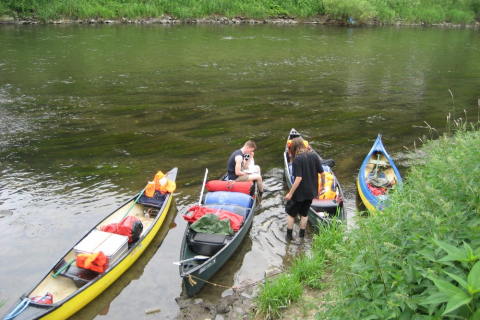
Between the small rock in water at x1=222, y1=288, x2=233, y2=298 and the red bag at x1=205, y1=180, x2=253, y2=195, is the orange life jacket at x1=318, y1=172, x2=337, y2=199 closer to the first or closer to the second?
the red bag at x1=205, y1=180, x2=253, y2=195

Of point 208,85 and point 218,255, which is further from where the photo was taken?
point 208,85

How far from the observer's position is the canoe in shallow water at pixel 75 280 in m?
5.82

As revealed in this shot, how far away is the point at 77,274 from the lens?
6.72 metres

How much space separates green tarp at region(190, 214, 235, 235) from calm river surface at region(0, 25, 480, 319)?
2.14 ft

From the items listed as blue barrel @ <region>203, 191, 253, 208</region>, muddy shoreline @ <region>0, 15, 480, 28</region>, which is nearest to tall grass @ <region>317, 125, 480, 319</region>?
blue barrel @ <region>203, 191, 253, 208</region>

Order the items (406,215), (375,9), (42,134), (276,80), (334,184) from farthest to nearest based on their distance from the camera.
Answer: (375,9) < (276,80) < (42,134) < (334,184) < (406,215)

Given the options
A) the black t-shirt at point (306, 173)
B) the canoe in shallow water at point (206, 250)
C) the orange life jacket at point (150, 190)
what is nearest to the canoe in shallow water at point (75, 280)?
the orange life jacket at point (150, 190)

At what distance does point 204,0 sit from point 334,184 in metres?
38.1

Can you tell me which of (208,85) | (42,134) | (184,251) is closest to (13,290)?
(184,251)

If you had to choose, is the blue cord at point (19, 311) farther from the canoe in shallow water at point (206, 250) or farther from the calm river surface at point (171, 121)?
the canoe in shallow water at point (206, 250)

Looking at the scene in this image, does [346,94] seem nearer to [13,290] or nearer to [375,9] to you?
[13,290]

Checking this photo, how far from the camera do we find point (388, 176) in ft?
34.0

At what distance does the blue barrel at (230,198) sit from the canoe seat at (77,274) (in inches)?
105

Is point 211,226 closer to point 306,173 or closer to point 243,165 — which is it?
point 306,173
